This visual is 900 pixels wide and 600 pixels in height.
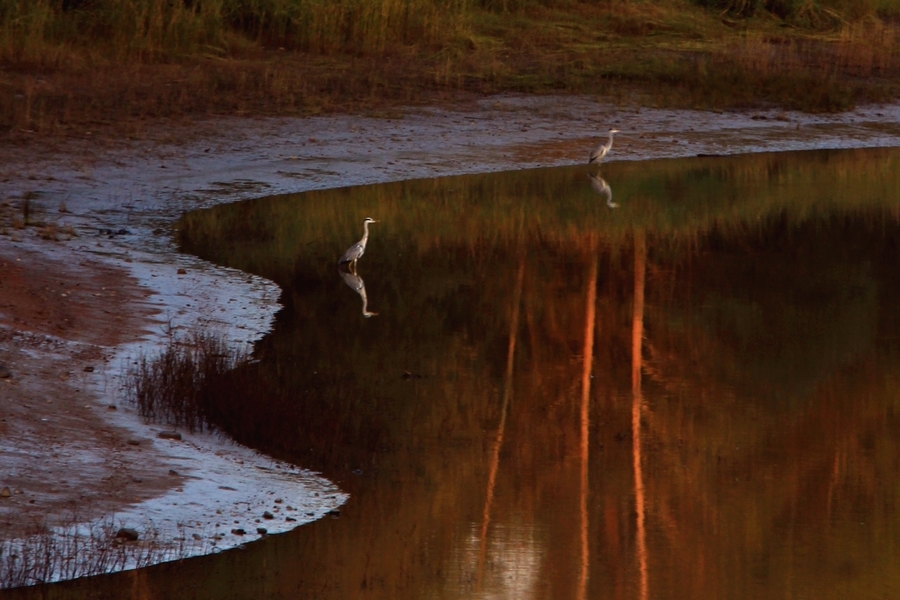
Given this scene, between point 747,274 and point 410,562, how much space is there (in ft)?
18.0

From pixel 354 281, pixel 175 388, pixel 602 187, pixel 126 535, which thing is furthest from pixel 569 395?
pixel 602 187

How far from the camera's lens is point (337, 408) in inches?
267

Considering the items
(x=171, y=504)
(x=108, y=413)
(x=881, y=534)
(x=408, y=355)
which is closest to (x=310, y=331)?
(x=408, y=355)

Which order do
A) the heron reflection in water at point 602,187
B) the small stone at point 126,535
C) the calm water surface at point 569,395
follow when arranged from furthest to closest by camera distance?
1. the heron reflection in water at point 602,187
2. the calm water surface at point 569,395
3. the small stone at point 126,535

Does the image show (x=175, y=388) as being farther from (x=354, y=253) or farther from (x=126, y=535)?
(x=354, y=253)

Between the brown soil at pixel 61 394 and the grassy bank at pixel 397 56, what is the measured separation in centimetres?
494

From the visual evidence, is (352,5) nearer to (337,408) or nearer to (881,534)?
(337,408)

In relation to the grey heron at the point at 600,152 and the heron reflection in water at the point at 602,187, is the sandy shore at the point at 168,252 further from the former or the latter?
the heron reflection in water at the point at 602,187

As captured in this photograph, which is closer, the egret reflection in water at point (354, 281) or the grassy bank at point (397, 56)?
the egret reflection in water at point (354, 281)

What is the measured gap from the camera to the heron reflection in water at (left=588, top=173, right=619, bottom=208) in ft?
41.1

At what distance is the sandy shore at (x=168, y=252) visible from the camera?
214 inches

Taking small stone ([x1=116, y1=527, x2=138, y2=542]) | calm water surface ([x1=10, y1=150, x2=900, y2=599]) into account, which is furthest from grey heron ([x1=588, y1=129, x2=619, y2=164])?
small stone ([x1=116, y1=527, x2=138, y2=542])

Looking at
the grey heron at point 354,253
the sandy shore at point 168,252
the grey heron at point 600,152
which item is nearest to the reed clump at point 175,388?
the sandy shore at point 168,252

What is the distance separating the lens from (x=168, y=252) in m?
9.82
